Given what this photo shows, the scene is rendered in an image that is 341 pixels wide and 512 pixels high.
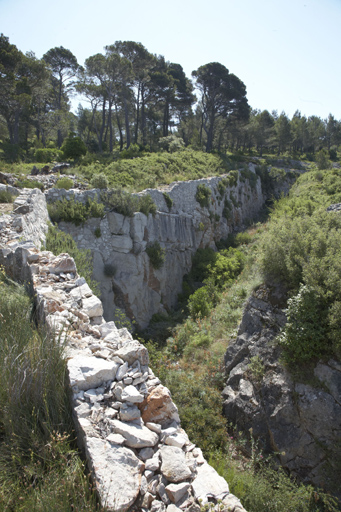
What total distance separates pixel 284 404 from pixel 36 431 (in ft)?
14.0

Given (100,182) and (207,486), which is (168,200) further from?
(207,486)

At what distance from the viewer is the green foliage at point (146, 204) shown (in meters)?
13.0

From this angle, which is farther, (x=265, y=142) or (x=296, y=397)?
(x=265, y=142)

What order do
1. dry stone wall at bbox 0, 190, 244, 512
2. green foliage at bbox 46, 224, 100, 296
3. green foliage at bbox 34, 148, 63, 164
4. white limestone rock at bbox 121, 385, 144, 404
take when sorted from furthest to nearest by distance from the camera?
green foliage at bbox 34, 148, 63, 164 < green foliage at bbox 46, 224, 100, 296 < white limestone rock at bbox 121, 385, 144, 404 < dry stone wall at bbox 0, 190, 244, 512

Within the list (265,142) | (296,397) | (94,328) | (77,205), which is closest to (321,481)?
(296,397)

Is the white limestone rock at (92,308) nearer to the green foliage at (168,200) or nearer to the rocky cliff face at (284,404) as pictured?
the rocky cliff face at (284,404)

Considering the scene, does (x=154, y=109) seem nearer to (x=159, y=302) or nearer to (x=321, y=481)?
(x=159, y=302)

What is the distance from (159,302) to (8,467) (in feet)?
34.9

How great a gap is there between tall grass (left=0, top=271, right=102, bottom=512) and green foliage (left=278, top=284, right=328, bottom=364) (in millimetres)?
4043

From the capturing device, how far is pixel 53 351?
11.5 ft

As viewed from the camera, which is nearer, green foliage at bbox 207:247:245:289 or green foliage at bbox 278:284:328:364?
green foliage at bbox 278:284:328:364

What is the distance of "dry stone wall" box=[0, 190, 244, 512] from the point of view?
2.72 m

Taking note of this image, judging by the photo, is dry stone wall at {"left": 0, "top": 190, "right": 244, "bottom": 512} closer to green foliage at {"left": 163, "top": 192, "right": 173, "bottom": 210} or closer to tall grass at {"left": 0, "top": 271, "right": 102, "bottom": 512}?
tall grass at {"left": 0, "top": 271, "right": 102, "bottom": 512}

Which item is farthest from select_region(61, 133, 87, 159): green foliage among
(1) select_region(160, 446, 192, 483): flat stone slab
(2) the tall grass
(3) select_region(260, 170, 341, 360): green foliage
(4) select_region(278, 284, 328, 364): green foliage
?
(1) select_region(160, 446, 192, 483): flat stone slab
